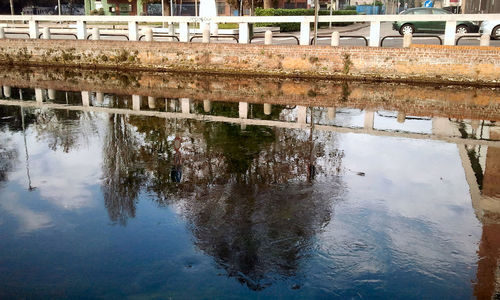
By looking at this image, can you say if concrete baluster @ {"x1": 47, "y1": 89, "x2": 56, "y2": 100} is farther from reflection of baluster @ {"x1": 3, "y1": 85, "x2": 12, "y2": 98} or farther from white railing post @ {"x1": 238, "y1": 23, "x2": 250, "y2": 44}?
white railing post @ {"x1": 238, "y1": 23, "x2": 250, "y2": 44}

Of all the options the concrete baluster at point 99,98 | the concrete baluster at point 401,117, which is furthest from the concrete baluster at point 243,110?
the concrete baluster at point 99,98

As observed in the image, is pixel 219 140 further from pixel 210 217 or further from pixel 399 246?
pixel 399 246

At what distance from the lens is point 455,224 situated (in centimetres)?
681

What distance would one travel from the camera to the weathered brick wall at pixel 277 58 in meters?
17.7

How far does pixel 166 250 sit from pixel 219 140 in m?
4.92

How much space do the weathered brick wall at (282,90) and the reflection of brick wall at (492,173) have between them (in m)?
3.26

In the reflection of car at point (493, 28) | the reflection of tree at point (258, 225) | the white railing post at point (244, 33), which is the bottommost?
the reflection of tree at point (258, 225)

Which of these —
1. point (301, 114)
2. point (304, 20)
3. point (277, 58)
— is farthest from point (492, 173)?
point (304, 20)

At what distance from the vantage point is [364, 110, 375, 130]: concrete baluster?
12.2 metres

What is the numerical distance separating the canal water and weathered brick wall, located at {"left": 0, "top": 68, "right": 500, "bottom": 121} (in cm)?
126

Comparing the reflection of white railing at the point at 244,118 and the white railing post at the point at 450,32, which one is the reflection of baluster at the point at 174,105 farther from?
the white railing post at the point at 450,32

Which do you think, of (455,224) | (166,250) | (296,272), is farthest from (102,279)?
(455,224)

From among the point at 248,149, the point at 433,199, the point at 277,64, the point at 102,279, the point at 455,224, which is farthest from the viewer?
the point at 277,64

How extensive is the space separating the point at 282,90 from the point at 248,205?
10.00 metres
